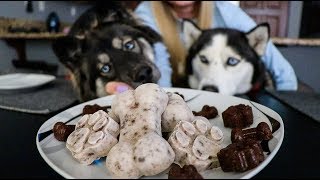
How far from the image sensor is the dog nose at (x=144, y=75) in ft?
2.37

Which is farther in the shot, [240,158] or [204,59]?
[204,59]

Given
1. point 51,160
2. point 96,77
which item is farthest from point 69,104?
point 51,160

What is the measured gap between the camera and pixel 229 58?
92cm

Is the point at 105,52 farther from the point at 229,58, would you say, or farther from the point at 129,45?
the point at 229,58

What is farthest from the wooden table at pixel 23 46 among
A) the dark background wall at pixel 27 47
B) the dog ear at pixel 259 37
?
the dog ear at pixel 259 37

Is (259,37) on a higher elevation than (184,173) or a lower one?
higher

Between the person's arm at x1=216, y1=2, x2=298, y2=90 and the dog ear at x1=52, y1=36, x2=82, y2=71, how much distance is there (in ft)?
1.78

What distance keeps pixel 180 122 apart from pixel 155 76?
38 cm

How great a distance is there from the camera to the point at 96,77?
797 millimetres

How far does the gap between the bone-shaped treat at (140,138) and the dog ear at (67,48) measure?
414 millimetres

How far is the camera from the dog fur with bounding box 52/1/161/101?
0.75 m

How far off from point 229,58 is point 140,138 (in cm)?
63

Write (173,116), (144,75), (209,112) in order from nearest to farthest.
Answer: (173,116), (209,112), (144,75)

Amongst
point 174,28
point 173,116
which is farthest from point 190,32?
point 173,116
